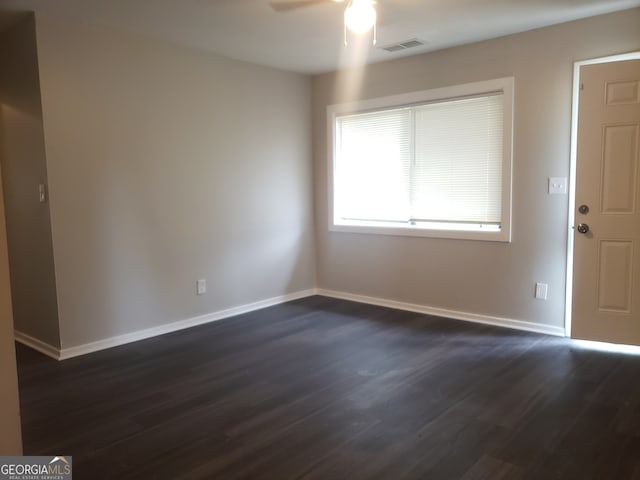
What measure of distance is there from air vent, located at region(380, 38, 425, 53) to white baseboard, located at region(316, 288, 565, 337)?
2.39 metres

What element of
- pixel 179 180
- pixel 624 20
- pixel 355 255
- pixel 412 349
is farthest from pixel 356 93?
pixel 412 349

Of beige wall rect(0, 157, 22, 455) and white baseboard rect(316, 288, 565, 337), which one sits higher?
beige wall rect(0, 157, 22, 455)

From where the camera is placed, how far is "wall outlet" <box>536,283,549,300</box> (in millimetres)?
4020

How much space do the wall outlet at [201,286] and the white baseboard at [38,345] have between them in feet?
4.08

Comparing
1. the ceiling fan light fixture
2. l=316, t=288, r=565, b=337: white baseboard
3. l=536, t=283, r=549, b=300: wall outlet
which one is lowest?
l=316, t=288, r=565, b=337: white baseboard

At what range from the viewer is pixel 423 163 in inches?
185

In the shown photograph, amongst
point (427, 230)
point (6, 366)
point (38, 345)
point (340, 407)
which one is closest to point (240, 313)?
point (38, 345)

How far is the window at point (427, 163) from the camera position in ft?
13.8

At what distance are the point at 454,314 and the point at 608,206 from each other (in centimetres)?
161

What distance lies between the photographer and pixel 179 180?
4285mm

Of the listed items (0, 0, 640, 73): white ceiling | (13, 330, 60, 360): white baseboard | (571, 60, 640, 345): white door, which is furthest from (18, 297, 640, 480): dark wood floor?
(0, 0, 640, 73): white ceiling

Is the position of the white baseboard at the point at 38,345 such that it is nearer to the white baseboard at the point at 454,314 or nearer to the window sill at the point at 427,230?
the white baseboard at the point at 454,314

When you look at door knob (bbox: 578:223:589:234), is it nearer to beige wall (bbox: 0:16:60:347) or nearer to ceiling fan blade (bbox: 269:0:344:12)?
ceiling fan blade (bbox: 269:0:344:12)

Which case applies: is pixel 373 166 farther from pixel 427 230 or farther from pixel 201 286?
pixel 201 286
